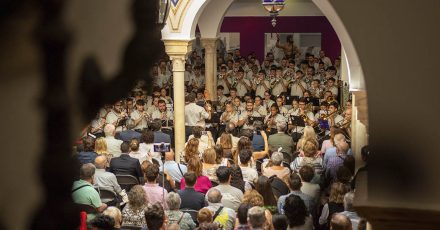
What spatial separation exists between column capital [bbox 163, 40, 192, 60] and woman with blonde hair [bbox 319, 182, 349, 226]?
7.13m

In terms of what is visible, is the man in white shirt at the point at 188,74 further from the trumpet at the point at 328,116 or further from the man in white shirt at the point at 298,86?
the trumpet at the point at 328,116

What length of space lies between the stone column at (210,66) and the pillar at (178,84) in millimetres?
3355

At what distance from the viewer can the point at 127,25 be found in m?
1.37

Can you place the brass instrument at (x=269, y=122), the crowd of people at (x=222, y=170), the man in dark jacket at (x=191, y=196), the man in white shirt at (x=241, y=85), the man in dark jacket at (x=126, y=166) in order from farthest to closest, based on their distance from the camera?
the man in white shirt at (x=241, y=85) < the brass instrument at (x=269, y=122) < the man in dark jacket at (x=126, y=166) < the man in dark jacket at (x=191, y=196) < the crowd of people at (x=222, y=170)

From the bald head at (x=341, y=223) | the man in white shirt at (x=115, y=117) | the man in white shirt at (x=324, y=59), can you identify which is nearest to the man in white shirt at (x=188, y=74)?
the man in white shirt at (x=324, y=59)

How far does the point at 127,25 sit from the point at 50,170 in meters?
0.41

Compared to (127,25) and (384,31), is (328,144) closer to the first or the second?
(384,31)

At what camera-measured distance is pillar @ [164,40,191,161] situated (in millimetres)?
14094

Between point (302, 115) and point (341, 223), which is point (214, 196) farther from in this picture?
point (302, 115)

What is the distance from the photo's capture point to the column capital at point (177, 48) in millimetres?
14062

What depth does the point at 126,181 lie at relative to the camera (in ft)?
29.7

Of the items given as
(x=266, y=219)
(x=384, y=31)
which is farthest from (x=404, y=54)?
(x=266, y=219)

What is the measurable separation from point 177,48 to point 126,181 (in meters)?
5.55

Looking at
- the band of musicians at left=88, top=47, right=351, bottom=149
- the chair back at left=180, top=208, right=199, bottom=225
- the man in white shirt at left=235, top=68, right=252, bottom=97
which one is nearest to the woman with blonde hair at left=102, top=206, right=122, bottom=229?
the chair back at left=180, top=208, right=199, bottom=225
